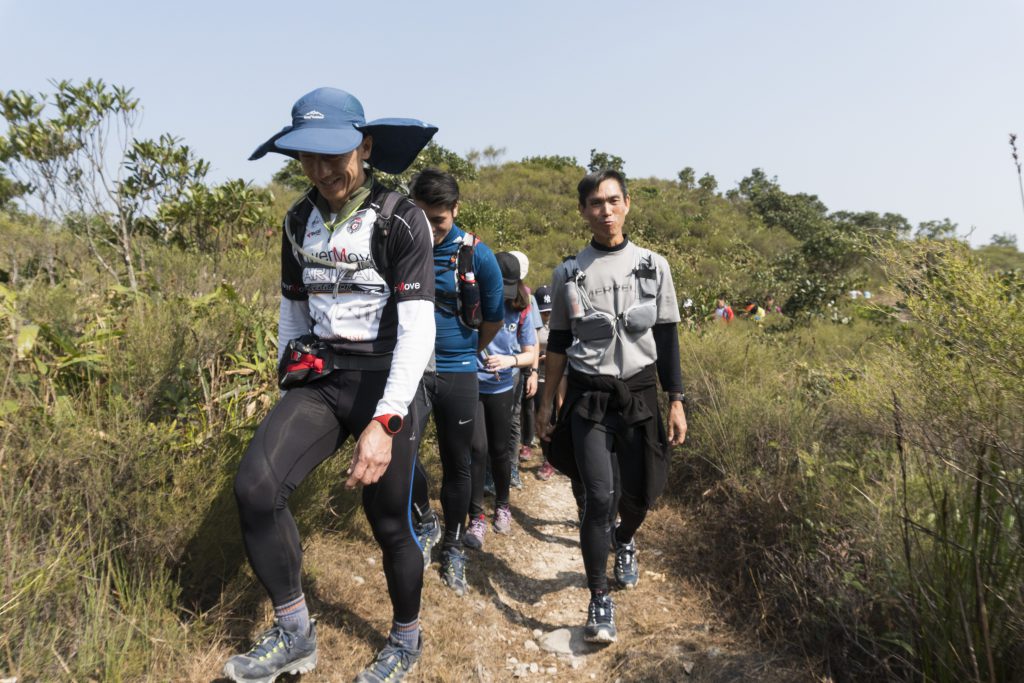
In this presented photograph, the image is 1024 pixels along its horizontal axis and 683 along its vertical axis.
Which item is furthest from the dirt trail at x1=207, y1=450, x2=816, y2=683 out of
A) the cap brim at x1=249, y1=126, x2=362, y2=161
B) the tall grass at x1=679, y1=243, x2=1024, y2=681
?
the cap brim at x1=249, y1=126, x2=362, y2=161

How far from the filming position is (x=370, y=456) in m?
2.07

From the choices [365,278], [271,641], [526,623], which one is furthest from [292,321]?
[526,623]

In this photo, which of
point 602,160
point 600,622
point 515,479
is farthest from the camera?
point 602,160

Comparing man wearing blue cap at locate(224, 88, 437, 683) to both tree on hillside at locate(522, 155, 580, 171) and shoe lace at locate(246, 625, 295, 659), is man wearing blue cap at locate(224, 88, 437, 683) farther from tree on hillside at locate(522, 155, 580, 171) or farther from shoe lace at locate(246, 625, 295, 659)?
tree on hillside at locate(522, 155, 580, 171)

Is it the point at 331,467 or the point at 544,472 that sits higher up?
the point at 331,467

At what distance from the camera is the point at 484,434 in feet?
12.7

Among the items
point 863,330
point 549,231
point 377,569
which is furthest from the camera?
point 549,231

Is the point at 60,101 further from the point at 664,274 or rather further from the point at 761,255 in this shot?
the point at 761,255

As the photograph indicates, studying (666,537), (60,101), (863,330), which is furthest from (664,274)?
(863,330)

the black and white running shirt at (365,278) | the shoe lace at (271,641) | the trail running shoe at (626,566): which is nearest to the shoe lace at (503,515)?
the trail running shoe at (626,566)

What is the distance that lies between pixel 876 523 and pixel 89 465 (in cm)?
323

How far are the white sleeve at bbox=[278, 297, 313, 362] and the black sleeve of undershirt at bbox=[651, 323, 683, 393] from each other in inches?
52.3

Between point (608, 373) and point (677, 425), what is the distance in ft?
1.59

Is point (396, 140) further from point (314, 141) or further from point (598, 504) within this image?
point (598, 504)
